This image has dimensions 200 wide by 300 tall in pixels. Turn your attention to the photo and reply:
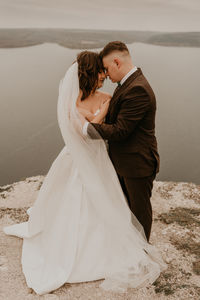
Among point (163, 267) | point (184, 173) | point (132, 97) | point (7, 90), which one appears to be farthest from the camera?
point (7, 90)

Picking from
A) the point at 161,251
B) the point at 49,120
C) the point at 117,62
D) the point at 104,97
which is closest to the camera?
the point at 117,62

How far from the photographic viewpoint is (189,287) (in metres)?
3.38

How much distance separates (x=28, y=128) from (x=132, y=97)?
52.4 feet

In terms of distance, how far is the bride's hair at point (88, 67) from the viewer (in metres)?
2.93

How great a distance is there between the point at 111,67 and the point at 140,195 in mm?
1327

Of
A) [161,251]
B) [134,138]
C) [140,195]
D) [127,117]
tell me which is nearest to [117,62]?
[127,117]

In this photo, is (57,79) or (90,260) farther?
(57,79)

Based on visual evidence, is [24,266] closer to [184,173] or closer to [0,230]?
[0,230]

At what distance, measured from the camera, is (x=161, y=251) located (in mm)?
4082

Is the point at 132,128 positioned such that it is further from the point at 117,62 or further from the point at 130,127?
the point at 117,62

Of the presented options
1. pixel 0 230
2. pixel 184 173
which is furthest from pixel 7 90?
pixel 0 230

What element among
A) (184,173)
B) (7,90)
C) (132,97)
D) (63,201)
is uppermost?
(132,97)

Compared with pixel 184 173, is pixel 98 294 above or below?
above

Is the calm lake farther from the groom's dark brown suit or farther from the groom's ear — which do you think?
the groom's ear
